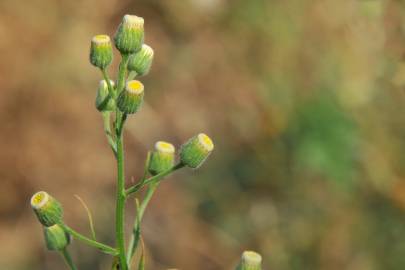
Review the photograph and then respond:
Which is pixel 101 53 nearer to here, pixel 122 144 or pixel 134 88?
pixel 134 88

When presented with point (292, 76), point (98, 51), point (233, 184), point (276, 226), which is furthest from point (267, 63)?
point (98, 51)

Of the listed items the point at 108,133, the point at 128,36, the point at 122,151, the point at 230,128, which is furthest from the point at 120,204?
the point at 230,128

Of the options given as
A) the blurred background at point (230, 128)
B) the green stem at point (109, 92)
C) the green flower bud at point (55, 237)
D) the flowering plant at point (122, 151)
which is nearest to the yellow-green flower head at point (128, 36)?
the flowering plant at point (122, 151)

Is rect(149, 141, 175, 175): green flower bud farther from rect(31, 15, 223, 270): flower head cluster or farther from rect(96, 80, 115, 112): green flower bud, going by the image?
rect(96, 80, 115, 112): green flower bud

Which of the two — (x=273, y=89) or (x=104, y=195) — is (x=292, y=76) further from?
(x=104, y=195)

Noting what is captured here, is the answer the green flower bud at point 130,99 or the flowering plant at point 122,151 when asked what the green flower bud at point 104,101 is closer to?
the flowering plant at point 122,151
